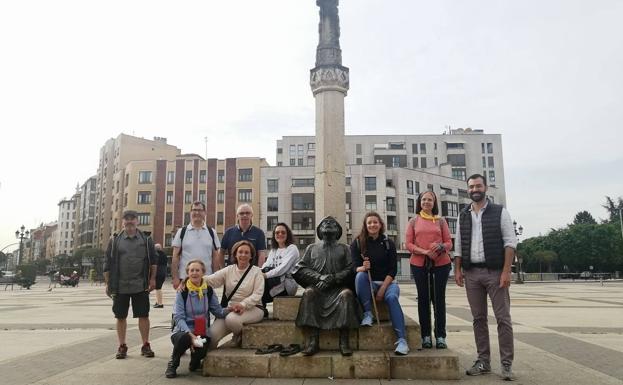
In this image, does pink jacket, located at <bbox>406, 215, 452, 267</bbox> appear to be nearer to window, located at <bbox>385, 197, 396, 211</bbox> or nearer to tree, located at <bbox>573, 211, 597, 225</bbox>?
window, located at <bbox>385, 197, 396, 211</bbox>

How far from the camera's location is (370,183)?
57312 millimetres

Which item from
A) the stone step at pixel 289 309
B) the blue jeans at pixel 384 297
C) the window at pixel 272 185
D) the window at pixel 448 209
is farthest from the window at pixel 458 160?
the blue jeans at pixel 384 297

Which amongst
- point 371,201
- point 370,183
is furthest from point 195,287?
point 370,183

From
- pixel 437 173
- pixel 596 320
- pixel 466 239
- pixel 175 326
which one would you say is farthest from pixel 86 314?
pixel 437 173

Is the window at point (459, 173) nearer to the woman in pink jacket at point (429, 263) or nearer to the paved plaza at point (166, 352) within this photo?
the paved plaza at point (166, 352)

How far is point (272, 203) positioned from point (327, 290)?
53.2 meters

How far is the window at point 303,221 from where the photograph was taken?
57781 mm

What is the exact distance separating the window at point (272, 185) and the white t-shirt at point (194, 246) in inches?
2057

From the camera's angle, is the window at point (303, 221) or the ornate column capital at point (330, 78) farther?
the window at point (303, 221)

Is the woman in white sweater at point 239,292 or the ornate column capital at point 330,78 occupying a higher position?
the ornate column capital at point 330,78

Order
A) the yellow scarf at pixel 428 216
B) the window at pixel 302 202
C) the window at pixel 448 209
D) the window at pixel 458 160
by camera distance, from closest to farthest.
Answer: the yellow scarf at pixel 428 216 → the window at pixel 302 202 → the window at pixel 448 209 → the window at pixel 458 160

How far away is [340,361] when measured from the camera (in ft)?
17.6

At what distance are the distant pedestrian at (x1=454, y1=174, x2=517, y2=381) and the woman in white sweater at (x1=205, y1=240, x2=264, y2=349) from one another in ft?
8.43

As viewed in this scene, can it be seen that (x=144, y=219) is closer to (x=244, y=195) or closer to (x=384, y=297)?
(x=244, y=195)
